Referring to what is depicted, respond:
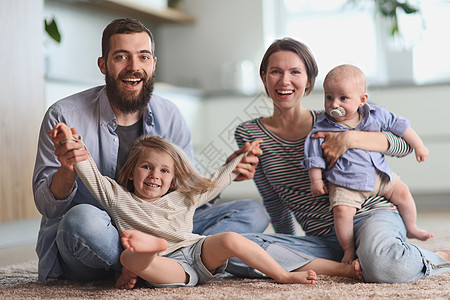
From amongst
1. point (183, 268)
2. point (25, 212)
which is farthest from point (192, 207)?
point (25, 212)

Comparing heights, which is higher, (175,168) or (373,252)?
(175,168)

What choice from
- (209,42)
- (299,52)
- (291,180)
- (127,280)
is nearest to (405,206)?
(291,180)

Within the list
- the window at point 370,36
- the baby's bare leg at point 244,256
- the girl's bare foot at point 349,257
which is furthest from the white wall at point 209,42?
the baby's bare leg at point 244,256

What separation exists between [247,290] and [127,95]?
2.16 feet

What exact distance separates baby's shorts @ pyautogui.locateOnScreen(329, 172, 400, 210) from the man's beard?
60 cm

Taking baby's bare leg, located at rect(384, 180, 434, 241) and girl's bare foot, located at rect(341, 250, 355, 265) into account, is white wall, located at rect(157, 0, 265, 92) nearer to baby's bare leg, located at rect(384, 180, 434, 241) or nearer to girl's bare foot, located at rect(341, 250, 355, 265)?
baby's bare leg, located at rect(384, 180, 434, 241)

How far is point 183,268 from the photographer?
1572 mm

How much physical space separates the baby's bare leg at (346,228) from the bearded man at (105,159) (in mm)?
282

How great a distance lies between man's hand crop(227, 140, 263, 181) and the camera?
1.79 metres

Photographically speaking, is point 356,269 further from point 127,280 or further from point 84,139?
point 84,139

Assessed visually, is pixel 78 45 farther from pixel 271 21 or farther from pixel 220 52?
pixel 271 21

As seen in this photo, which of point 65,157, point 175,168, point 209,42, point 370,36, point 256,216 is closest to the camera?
point 65,157

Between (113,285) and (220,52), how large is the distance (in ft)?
10.7

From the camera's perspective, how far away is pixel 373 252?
5.22 feet
